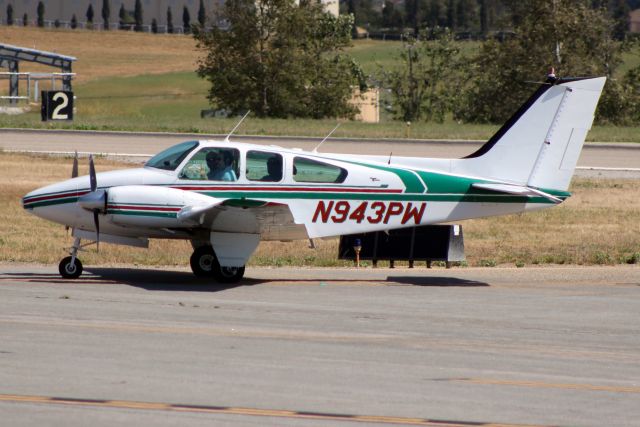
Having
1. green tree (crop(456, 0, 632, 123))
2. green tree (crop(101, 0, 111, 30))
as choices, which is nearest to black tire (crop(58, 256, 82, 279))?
green tree (crop(456, 0, 632, 123))

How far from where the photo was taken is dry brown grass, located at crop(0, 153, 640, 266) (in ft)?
60.5

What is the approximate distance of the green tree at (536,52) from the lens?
5647 cm

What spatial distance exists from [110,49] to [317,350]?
98682 millimetres

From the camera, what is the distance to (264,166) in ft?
49.8

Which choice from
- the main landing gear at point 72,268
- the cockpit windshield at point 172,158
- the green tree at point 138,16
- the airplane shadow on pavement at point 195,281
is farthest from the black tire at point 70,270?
the green tree at point 138,16

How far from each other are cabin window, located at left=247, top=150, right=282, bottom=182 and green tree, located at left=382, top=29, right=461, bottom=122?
169ft

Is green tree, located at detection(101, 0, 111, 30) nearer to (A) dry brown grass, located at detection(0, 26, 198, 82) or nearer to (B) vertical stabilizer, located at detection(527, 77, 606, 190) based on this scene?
(A) dry brown grass, located at detection(0, 26, 198, 82)

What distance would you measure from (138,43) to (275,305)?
99324 mm

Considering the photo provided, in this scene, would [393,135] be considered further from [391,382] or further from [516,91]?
[391,382]

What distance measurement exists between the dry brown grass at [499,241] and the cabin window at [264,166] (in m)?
3.08

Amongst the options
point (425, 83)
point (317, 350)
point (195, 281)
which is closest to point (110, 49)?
point (425, 83)

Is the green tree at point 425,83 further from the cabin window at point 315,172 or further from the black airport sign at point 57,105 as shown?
the cabin window at point 315,172

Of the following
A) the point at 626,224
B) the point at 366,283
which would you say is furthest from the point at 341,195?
the point at 626,224

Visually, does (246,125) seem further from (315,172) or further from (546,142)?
(546,142)
